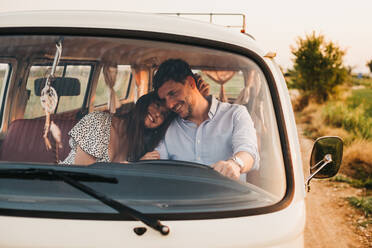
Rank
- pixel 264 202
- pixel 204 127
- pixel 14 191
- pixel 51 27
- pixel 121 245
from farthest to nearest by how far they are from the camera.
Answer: pixel 204 127 < pixel 51 27 < pixel 264 202 < pixel 14 191 < pixel 121 245

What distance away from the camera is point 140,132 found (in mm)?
1863

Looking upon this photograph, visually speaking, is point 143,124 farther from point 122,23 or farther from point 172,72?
point 122,23

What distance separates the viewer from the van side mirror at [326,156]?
200cm

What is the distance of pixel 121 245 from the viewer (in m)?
1.44

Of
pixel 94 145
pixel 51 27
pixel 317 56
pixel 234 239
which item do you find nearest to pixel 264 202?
pixel 234 239

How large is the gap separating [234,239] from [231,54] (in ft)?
2.55

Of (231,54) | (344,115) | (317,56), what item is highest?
(317,56)

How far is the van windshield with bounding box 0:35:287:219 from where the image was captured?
1644 mm

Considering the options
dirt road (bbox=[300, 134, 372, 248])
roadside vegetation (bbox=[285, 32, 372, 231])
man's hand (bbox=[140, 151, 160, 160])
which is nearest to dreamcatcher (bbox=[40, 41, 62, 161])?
Answer: man's hand (bbox=[140, 151, 160, 160])

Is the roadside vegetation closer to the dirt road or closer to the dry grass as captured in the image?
the dry grass

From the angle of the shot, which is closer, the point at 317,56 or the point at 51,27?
the point at 51,27

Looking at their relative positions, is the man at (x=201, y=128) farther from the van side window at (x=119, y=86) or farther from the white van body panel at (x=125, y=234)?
the white van body panel at (x=125, y=234)

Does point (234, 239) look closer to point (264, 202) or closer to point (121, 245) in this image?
point (264, 202)

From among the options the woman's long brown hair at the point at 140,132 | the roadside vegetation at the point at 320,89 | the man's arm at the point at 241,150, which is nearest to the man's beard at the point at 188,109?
the woman's long brown hair at the point at 140,132
